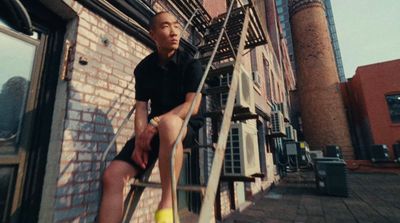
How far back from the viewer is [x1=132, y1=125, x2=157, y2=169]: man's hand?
1.61 metres

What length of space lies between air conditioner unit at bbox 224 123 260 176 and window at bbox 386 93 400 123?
16.9 m

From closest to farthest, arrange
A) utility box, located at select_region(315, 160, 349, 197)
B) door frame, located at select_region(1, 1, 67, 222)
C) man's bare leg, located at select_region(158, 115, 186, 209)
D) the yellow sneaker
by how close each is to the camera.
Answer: the yellow sneaker < man's bare leg, located at select_region(158, 115, 186, 209) < door frame, located at select_region(1, 1, 67, 222) < utility box, located at select_region(315, 160, 349, 197)

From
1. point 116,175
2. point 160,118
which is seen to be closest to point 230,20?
point 160,118

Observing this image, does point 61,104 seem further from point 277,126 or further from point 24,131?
point 277,126

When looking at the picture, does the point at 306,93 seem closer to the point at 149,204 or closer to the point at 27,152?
the point at 149,204

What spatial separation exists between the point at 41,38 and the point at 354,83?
22675mm

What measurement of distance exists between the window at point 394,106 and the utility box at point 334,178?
39.3 ft

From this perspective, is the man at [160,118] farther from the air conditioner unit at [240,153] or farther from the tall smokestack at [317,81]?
the tall smokestack at [317,81]

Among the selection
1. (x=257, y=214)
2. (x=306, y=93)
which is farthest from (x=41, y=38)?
(x=306, y=93)

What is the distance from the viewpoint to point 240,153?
3.86 meters

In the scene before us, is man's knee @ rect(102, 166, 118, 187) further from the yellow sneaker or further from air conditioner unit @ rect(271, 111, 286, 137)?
air conditioner unit @ rect(271, 111, 286, 137)

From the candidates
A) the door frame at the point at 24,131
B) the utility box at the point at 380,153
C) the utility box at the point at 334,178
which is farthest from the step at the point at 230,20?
the utility box at the point at 380,153

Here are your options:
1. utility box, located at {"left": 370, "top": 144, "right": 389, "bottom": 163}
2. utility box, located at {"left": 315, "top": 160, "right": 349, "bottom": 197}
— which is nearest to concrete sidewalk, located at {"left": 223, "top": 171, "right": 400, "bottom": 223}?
utility box, located at {"left": 315, "top": 160, "right": 349, "bottom": 197}

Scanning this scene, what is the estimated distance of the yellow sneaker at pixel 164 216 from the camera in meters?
1.27
